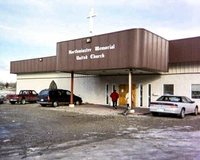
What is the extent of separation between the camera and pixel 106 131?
10.1 meters

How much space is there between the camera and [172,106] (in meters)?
14.5

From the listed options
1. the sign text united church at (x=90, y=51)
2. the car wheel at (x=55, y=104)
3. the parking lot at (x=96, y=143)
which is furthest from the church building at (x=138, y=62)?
the parking lot at (x=96, y=143)

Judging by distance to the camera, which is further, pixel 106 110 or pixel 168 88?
pixel 168 88

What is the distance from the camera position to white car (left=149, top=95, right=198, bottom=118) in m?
14.5

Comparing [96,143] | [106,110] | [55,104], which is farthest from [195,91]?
[96,143]

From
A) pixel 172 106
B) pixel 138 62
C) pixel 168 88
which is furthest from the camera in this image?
pixel 168 88

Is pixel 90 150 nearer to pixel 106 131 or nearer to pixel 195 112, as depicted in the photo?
pixel 106 131

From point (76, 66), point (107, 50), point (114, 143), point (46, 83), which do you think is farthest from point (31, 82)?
point (114, 143)

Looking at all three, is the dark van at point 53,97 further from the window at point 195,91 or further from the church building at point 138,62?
the window at point 195,91

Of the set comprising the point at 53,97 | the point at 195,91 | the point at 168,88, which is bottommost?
the point at 53,97

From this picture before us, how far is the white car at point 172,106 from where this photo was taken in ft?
47.6

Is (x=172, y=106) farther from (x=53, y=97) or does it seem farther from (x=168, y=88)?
(x=53, y=97)

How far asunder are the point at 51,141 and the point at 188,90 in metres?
13.6

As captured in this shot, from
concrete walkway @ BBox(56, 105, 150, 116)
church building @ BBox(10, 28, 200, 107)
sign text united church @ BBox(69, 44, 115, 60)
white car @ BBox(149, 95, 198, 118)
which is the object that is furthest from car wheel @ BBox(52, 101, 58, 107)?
white car @ BBox(149, 95, 198, 118)
